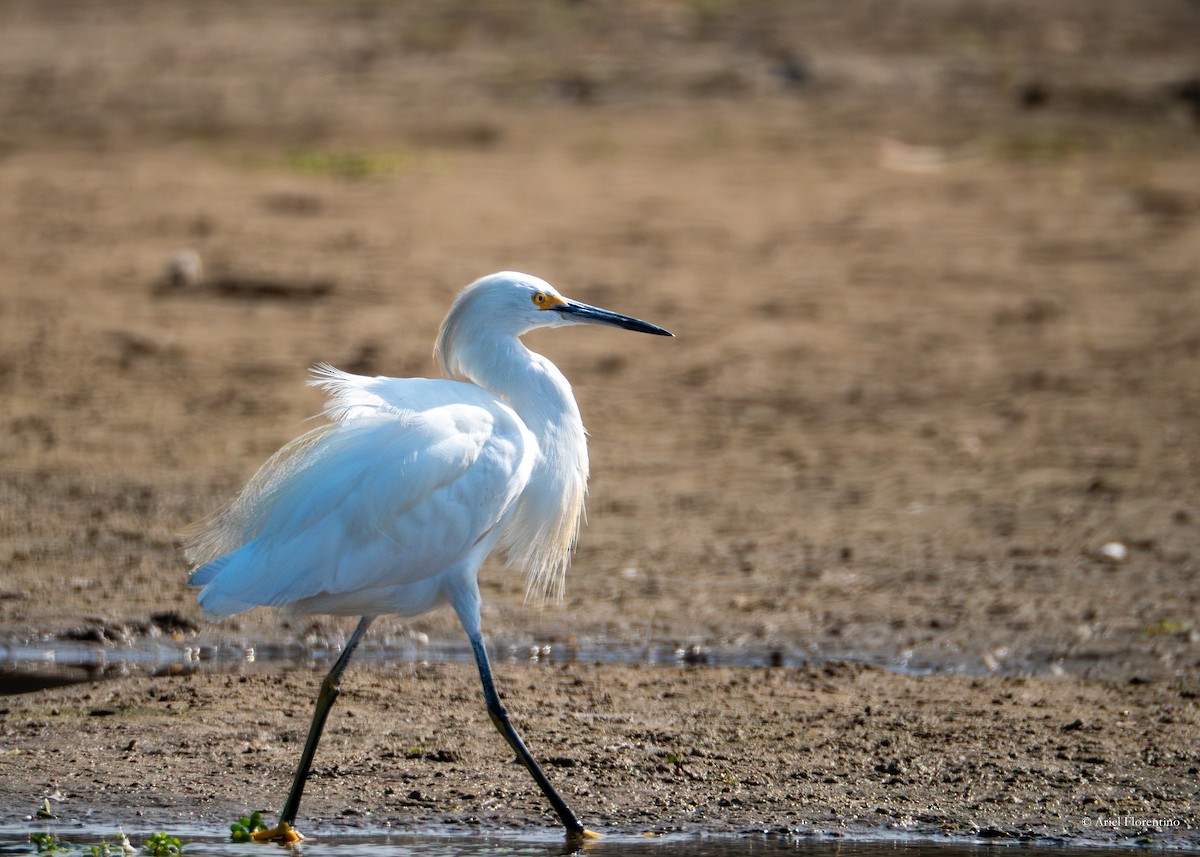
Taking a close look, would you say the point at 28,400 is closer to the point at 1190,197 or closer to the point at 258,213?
the point at 258,213

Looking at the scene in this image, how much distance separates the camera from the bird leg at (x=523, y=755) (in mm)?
4605

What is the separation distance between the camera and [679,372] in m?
9.70

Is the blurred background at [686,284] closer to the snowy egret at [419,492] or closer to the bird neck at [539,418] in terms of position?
the snowy egret at [419,492]

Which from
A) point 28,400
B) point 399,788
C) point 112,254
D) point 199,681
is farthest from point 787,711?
point 112,254

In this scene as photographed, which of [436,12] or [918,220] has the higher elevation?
[436,12]

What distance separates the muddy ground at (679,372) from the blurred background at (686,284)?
41 mm

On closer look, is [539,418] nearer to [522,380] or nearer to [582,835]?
[522,380]

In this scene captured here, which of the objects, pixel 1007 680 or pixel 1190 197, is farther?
pixel 1190 197

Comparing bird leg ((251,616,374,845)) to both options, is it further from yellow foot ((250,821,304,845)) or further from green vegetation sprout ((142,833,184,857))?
green vegetation sprout ((142,833,184,857))

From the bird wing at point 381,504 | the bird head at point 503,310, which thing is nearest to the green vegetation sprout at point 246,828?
the bird wing at point 381,504

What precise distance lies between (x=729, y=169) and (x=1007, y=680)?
9.05 meters

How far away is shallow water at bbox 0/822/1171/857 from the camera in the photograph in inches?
175

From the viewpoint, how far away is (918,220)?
12.8 m

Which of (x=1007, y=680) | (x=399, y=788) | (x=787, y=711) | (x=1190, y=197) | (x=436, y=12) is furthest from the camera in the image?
(x=436, y=12)
